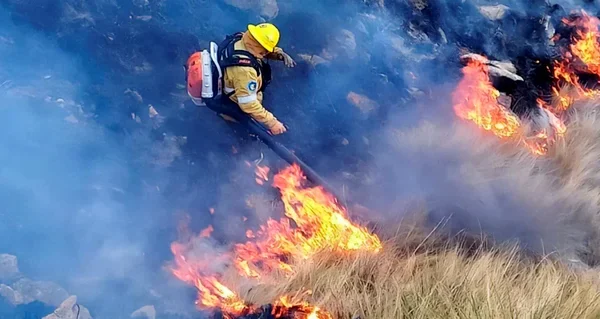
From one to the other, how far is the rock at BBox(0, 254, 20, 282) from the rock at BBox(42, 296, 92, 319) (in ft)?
1.12

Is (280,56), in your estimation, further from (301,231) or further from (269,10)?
(301,231)

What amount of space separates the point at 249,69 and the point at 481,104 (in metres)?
2.35

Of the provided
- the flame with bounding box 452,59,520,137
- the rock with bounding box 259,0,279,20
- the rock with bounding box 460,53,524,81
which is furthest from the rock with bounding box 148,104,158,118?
the rock with bounding box 460,53,524,81

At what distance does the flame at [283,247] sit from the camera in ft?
15.0

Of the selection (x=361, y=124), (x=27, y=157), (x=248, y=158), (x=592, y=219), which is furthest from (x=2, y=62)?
(x=592, y=219)

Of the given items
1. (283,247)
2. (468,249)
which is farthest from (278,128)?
(468,249)

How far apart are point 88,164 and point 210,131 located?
3.22 ft

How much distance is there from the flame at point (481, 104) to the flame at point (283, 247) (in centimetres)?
170

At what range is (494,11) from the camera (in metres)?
6.92

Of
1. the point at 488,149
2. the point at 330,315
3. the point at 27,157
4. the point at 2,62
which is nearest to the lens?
the point at 330,315

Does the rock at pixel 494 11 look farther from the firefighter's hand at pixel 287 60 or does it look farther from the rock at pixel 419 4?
the firefighter's hand at pixel 287 60

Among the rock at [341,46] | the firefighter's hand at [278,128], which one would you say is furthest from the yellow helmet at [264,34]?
the rock at [341,46]

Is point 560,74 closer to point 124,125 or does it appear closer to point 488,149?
point 488,149

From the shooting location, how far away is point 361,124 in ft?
19.5
